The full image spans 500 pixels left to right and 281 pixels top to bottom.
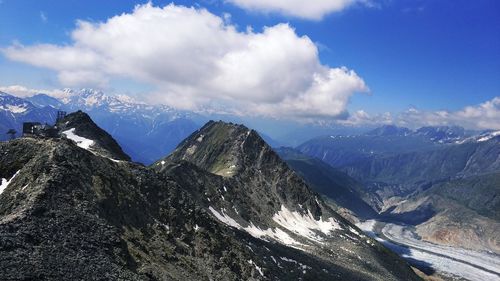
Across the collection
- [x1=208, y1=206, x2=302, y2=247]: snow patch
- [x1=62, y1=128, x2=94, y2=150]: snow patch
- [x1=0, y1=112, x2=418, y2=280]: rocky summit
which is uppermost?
[x1=62, y1=128, x2=94, y2=150]: snow patch

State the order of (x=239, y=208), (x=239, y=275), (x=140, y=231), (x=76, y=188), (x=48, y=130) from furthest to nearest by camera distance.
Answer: (x=239, y=208)
(x=48, y=130)
(x=239, y=275)
(x=140, y=231)
(x=76, y=188)

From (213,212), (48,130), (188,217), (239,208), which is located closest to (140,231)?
(188,217)

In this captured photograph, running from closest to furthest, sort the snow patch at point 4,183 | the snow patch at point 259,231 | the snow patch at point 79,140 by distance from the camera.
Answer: the snow patch at point 4,183 < the snow patch at point 79,140 < the snow patch at point 259,231

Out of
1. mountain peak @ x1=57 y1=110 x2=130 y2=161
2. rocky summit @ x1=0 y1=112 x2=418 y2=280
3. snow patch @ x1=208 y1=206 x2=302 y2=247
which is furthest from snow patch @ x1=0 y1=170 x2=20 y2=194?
snow patch @ x1=208 y1=206 x2=302 y2=247

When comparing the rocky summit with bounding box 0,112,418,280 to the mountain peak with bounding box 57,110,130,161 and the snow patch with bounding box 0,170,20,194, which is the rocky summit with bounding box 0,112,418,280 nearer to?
the snow patch with bounding box 0,170,20,194

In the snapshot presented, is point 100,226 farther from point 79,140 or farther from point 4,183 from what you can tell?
point 79,140

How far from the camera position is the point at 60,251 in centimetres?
5991

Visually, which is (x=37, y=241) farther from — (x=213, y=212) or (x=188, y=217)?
(x=213, y=212)

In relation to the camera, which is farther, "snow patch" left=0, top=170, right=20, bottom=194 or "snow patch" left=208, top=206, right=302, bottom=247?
"snow patch" left=208, top=206, right=302, bottom=247

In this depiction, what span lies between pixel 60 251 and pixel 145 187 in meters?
35.6

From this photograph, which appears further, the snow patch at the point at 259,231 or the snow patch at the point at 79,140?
the snow patch at the point at 259,231

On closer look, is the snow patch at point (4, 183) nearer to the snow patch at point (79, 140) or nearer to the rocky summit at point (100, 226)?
the rocky summit at point (100, 226)

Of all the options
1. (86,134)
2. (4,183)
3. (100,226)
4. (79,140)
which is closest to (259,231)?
(86,134)

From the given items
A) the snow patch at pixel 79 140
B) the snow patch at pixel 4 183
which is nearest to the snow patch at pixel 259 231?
the snow patch at pixel 79 140
